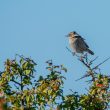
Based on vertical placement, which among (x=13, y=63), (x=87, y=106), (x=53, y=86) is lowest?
(x=87, y=106)

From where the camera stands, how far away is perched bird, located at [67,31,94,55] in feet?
49.0

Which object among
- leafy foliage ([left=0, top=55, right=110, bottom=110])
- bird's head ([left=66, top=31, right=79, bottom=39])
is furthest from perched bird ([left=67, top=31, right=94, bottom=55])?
leafy foliage ([left=0, top=55, right=110, bottom=110])

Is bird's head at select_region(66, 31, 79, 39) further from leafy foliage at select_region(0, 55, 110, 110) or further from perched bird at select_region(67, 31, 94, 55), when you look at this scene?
leafy foliage at select_region(0, 55, 110, 110)

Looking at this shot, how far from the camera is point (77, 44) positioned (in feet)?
50.6

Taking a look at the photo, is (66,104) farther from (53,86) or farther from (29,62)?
(29,62)

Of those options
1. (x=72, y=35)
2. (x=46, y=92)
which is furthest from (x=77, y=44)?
(x=46, y=92)

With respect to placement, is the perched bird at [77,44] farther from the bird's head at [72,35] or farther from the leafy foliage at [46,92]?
the leafy foliage at [46,92]

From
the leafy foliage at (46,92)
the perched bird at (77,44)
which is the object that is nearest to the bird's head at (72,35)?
the perched bird at (77,44)

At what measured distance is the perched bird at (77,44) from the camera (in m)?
14.9

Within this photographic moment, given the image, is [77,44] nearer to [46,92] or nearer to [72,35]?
[72,35]

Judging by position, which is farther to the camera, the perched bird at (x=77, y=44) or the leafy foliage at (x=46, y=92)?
the perched bird at (x=77, y=44)

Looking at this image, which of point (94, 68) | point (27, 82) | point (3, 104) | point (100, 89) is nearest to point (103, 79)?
point (100, 89)

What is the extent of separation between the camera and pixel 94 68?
689 centimetres

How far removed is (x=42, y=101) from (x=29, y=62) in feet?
3.95
